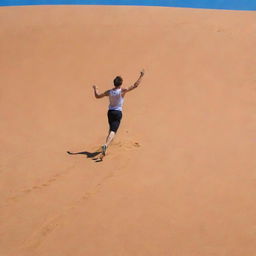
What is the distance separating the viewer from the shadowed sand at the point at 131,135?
2947mm

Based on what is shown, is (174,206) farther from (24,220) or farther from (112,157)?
(112,157)

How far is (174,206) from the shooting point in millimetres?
3334

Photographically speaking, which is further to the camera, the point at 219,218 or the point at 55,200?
the point at 55,200

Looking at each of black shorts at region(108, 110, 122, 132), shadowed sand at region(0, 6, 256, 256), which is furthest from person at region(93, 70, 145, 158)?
shadowed sand at region(0, 6, 256, 256)

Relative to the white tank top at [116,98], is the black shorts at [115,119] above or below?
below

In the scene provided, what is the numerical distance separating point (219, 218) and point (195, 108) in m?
4.84

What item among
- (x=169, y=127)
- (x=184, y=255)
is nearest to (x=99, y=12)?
(x=169, y=127)

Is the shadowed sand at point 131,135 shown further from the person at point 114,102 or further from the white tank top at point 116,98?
the white tank top at point 116,98

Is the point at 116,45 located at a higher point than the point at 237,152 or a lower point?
higher

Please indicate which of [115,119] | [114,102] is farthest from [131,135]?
[114,102]

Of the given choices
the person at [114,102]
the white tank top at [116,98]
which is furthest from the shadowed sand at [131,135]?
the white tank top at [116,98]

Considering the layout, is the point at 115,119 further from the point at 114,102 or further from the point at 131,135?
the point at 131,135

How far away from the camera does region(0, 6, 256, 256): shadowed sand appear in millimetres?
2947

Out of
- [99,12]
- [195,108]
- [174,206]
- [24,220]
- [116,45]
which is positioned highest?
[99,12]
